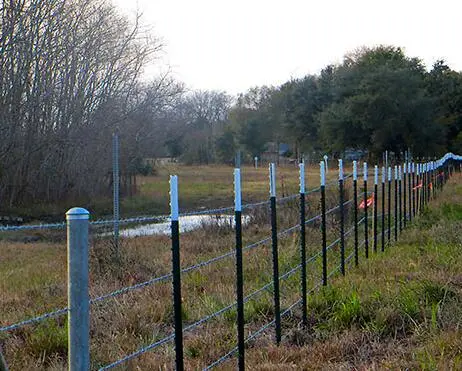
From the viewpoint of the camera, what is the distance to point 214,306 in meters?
6.65

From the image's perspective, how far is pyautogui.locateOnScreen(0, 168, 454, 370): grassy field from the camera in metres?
5.29

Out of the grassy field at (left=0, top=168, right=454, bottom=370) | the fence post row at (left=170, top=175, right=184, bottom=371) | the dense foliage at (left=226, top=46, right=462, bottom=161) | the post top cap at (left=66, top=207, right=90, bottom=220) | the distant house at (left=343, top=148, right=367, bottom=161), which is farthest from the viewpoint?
the distant house at (left=343, top=148, right=367, bottom=161)

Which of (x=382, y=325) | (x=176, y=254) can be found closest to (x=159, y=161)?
(x=382, y=325)

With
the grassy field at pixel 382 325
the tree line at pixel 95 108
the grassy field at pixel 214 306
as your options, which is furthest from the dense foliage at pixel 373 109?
the grassy field at pixel 382 325

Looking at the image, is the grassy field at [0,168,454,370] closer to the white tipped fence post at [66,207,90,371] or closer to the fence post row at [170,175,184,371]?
the fence post row at [170,175,184,371]

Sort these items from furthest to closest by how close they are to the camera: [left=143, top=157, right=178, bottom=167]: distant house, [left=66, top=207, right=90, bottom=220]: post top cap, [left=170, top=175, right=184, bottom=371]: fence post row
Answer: [left=143, top=157, right=178, bottom=167]: distant house < [left=170, top=175, right=184, bottom=371]: fence post row < [left=66, top=207, right=90, bottom=220]: post top cap

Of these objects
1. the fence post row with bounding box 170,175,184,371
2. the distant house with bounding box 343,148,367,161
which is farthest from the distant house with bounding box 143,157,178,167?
the fence post row with bounding box 170,175,184,371

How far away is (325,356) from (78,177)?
19827 millimetres

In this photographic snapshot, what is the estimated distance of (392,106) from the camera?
40.9m

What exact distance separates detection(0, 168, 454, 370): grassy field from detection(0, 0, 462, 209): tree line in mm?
11462

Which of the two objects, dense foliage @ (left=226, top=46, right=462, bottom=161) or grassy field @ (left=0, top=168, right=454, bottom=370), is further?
dense foliage @ (left=226, top=46, right=462, bottom=161)

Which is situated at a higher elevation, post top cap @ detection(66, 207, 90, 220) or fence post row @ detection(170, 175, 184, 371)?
post top cap @ detection(66, 207, 90, 220)

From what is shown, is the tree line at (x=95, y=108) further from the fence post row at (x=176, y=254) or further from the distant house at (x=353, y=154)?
the fence post row at (x=176, y=254)

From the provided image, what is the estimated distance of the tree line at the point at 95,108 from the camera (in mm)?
22000
